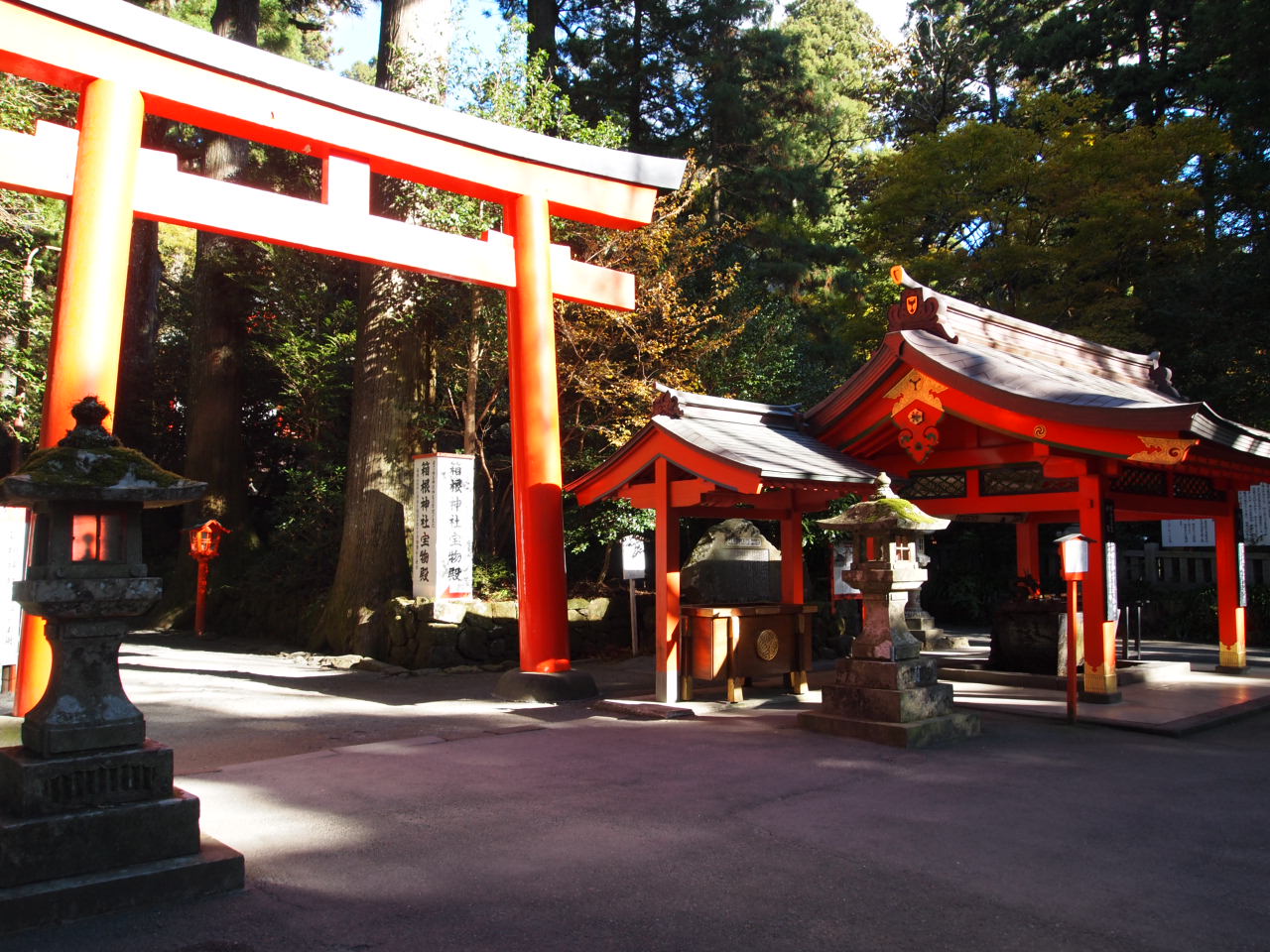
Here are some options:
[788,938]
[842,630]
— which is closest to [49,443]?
[788,938]

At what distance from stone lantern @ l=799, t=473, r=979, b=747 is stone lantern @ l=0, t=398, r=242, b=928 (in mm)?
4750

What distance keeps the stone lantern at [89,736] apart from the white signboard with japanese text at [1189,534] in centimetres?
1648

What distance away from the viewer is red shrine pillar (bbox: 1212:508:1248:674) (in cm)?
1076

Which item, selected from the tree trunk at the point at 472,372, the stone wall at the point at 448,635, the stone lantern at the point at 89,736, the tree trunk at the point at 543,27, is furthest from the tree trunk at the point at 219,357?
the stone lantern at the point at 89,736

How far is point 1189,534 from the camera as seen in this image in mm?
16203

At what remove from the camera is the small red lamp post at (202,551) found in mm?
15922

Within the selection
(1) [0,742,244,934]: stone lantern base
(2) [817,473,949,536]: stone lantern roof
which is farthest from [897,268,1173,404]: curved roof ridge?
(1) [0,742,244,934]: stone lantern base

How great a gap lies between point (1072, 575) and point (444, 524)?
765cm

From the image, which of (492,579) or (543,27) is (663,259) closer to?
(492,579)

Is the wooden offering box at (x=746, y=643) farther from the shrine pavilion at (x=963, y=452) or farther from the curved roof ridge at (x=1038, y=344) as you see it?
the curved roof ridge at (x=1038, y=344)

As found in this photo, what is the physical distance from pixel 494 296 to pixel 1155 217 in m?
12.5

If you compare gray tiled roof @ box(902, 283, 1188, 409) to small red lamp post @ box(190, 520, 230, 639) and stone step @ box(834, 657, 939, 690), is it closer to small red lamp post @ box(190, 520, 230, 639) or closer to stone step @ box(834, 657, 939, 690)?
stone step @ box(834, 657, 939, 690)

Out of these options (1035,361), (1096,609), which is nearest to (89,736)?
(1096,609)

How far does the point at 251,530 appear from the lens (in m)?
18.3
